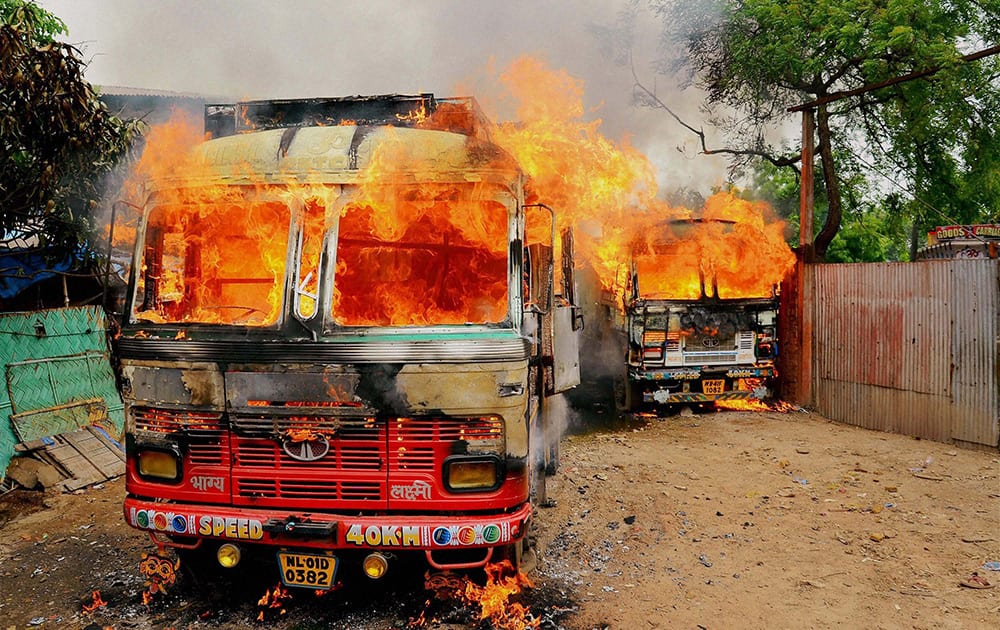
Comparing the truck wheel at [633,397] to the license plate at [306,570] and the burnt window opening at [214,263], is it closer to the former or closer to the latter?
the burnt window opening at [214,263]

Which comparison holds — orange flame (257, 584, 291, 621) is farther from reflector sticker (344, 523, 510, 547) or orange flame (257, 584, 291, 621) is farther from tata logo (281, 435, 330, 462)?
tata logo (281, 435, 330, 462)

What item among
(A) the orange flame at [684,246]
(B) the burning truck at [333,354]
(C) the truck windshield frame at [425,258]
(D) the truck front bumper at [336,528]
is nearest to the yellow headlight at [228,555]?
(B) the burning truck at [333,354]

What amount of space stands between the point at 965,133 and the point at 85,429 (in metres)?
15.2

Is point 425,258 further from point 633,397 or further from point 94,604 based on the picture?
point 633,397

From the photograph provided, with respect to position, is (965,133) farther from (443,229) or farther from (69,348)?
(69,348)

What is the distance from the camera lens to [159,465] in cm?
425

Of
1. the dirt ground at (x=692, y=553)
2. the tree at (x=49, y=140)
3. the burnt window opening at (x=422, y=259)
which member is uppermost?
the tree at (x=49, y=140)

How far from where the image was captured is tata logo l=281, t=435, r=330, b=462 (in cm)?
399

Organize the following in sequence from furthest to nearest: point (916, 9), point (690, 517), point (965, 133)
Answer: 1. point (965, 133)
2. point (916, 9)
3. point (690, 517)

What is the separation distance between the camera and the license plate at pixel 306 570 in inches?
161

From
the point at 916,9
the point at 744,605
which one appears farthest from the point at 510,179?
the point at 916,9

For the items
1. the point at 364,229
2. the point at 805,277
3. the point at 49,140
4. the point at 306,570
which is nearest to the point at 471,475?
the point at 306,570

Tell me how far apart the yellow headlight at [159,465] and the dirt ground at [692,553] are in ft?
3.49

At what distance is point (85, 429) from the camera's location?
27.9ft
